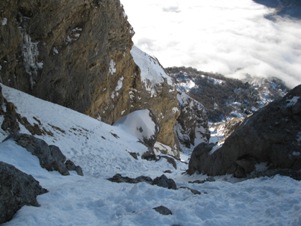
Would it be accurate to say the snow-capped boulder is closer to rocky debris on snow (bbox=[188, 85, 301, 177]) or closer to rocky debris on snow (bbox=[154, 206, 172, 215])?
rocky debris on snow (bbox=[188, 85, 301, 177])

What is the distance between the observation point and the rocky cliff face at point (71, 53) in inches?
1259

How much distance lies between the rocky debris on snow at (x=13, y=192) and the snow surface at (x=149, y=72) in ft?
166

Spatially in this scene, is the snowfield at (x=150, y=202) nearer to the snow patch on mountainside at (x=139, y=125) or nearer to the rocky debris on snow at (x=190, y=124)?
the snow patch on mountainside at (x=139, y=125)

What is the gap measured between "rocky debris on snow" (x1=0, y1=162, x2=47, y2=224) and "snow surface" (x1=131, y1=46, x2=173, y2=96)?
50.5 meters

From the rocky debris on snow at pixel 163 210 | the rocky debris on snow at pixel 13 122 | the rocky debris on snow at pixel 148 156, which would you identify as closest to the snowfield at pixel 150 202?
the rocky debris on snow at pixel 163 210

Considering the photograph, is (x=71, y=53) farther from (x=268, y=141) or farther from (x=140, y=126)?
(x=268, y=141)

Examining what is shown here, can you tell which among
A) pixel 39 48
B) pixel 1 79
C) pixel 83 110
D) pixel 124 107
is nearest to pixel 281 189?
pixel 1 79

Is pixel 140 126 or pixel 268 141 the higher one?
pixel 268 141

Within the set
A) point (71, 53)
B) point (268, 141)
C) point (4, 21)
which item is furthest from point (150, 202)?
point (71, 53)

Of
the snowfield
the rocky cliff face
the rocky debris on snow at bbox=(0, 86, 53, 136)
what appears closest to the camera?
the snowfield

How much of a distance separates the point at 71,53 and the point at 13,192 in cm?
3083

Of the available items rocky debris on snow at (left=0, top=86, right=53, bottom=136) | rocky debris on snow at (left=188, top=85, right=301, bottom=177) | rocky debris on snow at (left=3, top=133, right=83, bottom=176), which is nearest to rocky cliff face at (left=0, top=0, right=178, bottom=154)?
rocky debris on snow at (left=0, top=86, right=53, bottom=136)

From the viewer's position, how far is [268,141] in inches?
719

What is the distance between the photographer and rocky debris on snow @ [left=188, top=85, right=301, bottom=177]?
58.0 ft
